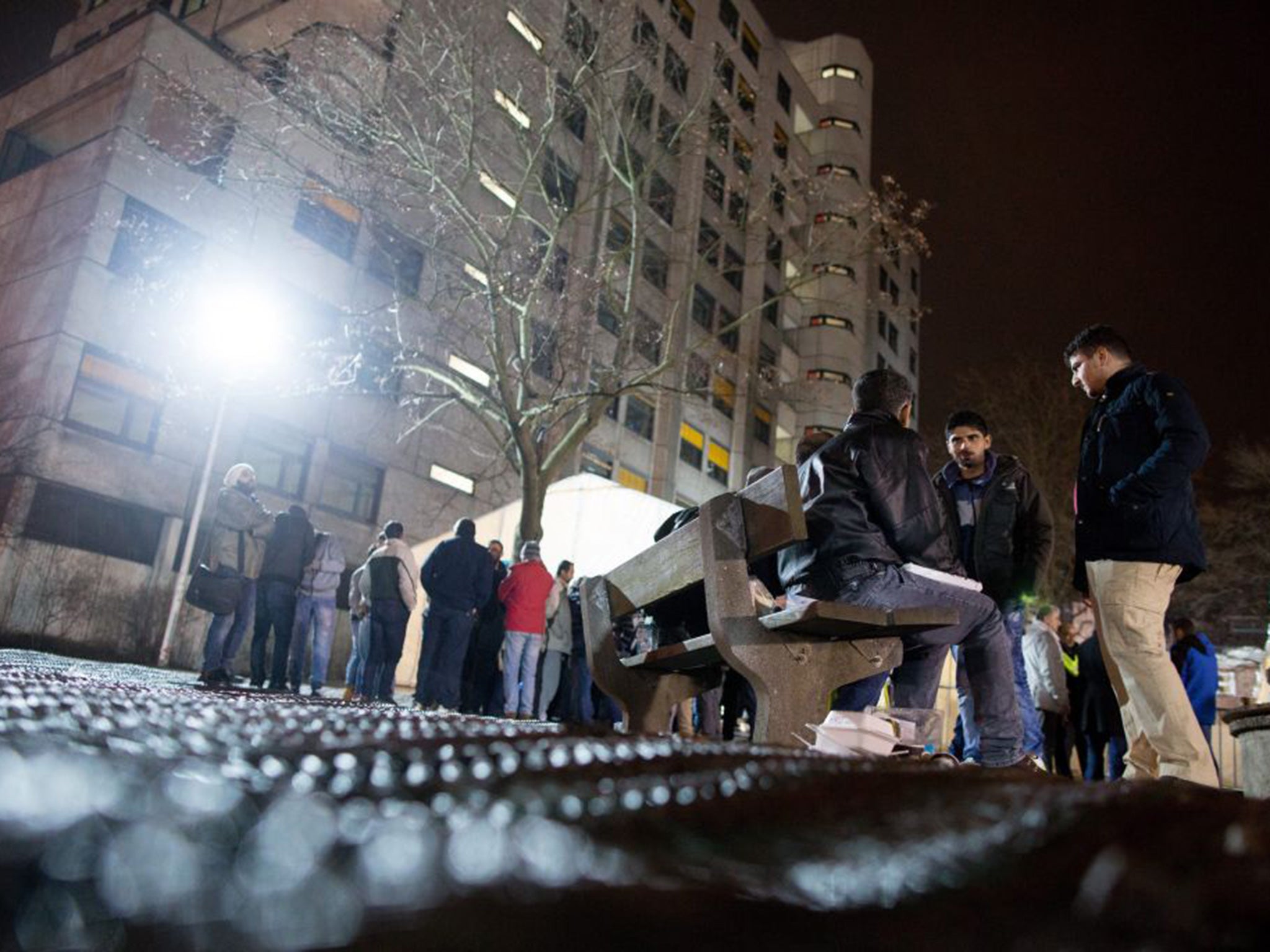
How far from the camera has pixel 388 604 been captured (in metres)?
9.27

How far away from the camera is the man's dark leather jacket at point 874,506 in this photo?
12.4ft

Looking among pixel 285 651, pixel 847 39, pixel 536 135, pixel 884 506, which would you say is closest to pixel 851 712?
pixel 884 506

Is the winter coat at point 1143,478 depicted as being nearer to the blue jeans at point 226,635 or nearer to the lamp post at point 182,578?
the blue jeans at point 226,635

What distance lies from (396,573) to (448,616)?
896 mm

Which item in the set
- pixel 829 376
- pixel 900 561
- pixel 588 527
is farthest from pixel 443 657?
pixel 829 376

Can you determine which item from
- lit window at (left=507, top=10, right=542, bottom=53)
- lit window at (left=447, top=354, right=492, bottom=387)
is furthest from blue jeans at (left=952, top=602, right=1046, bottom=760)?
lit window at (left=507, top=10, right=542, bottom=53)

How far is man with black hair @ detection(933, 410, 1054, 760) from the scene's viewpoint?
513 centimetres

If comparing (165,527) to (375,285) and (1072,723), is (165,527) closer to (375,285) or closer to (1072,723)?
(375,285)

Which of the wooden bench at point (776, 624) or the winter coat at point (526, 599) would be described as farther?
the winter coat at point (526, 599)

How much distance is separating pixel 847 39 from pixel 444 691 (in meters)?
52.2

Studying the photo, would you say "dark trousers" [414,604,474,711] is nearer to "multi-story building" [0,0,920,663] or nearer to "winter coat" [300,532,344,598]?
"winter coat" [300,532,344,598]

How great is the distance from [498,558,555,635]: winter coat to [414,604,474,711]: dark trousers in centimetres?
70

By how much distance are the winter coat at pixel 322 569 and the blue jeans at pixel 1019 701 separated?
678cm

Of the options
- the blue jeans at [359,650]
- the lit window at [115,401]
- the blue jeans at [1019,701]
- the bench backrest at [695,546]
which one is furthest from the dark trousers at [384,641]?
the lit window at [115,401]
